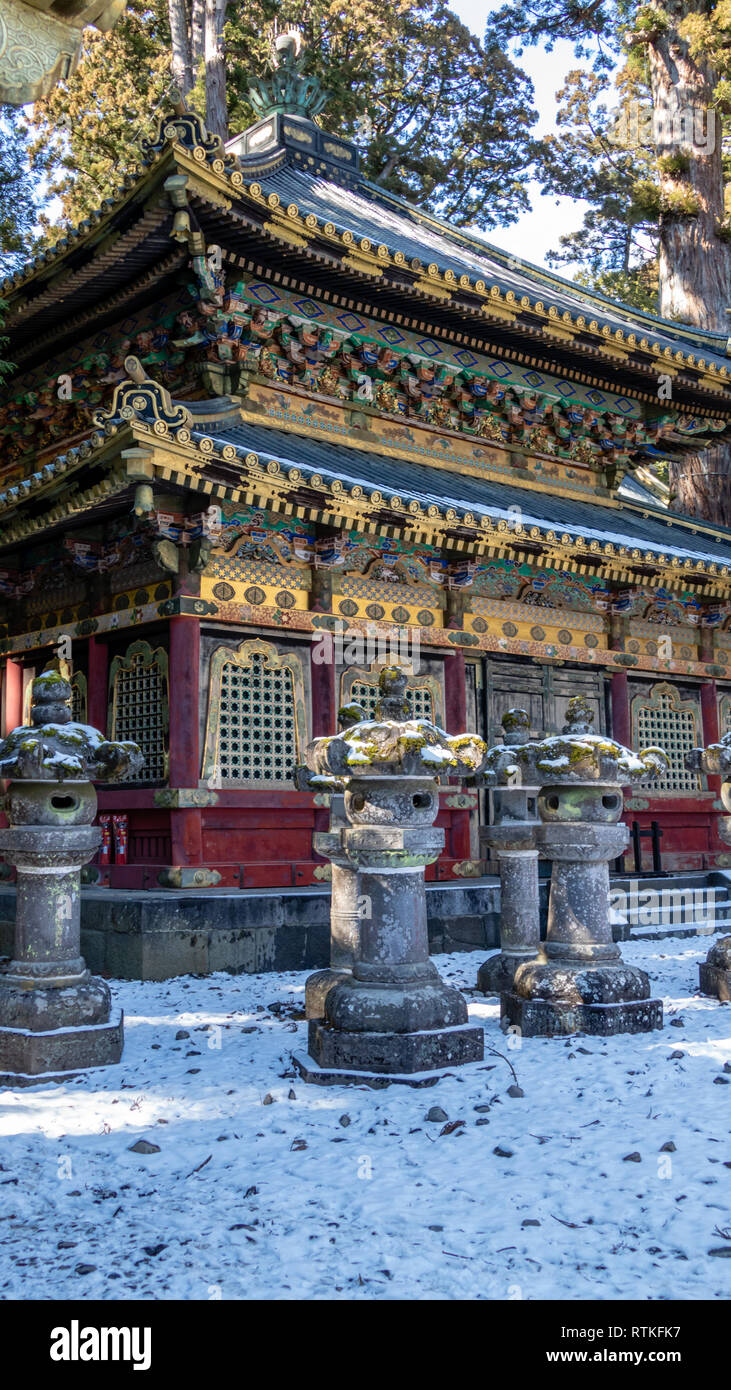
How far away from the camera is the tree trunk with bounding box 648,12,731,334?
22016mm

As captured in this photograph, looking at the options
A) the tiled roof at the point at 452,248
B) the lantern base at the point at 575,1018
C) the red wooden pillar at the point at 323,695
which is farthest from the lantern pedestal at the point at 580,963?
the tiled roof at the point at 452,248

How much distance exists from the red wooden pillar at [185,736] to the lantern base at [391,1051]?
4745mm

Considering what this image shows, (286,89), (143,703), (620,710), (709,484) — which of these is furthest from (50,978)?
(709,484)

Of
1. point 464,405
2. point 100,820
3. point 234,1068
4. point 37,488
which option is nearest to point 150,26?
point 464,405

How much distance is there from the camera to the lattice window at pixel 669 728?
575 inches

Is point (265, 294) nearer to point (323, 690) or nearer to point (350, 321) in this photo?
point (350, 321)

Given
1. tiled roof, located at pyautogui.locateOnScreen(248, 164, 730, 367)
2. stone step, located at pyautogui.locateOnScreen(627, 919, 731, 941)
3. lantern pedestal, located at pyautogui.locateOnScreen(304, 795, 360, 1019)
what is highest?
tiled roof, located at pyautogui.locateOnScreen(248, 164, 730, 367)

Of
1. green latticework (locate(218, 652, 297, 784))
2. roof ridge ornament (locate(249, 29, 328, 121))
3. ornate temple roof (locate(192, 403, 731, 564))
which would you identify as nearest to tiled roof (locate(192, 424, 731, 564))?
ornate temple roof (locate(192, 403, 731, 564))

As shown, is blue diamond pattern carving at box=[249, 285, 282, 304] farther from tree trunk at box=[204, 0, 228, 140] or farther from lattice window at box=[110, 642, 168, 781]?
tree trunk at box=[204, 0, 228, 140]

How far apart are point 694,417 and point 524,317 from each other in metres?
4.84

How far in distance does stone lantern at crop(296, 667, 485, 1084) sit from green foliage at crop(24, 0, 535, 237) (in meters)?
19.8

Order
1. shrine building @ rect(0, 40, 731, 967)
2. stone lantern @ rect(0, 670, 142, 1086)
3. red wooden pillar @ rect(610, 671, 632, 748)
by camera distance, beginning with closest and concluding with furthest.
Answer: stone lantern @ rect(0, 670, 142, 1086) → shrine building @ rect(0, 40, 731, 967) → red wooden pillar @ rect(610, 671, 632, 748)

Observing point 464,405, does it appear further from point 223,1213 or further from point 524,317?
point 223,1213

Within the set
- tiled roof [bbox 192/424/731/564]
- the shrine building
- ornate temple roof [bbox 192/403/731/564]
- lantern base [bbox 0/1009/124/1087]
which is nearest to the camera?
lantern base [bbox 0/1009/124/1087]
